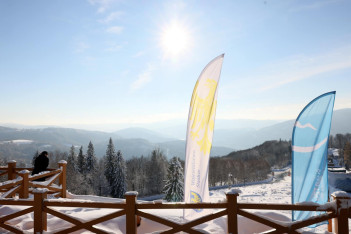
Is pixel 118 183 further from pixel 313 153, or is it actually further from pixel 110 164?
pixel 313 153

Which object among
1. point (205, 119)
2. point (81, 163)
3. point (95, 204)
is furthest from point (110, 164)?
A: point (95, 204)

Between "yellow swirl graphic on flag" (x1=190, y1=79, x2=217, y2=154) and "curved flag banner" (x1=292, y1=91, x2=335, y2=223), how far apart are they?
2938 mm

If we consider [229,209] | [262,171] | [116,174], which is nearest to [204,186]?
[229,209]

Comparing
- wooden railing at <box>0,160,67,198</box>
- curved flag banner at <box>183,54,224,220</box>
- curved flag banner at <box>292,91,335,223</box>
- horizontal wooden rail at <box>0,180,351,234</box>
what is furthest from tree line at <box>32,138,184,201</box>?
horizontal wooden rail at <box>0,180,351,234</box>

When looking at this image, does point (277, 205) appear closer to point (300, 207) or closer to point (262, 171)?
point (300, 207)

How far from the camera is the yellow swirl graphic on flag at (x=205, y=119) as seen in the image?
23.0ft

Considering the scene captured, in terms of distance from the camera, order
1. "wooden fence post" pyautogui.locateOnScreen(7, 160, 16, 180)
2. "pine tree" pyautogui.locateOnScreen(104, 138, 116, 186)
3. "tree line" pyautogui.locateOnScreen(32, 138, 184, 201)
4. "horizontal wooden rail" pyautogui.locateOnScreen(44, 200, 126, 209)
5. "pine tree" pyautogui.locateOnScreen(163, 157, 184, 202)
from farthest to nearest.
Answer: "pine tree" pyautogui.locateOnScreen(104, 138, 116, 186)
"tree line" pyautogui.locateOnScreen(32, 138, 184, 201)
"pine tree" pyautogui.locateOnScreen(163, 157, 184, 202)
"wooden fence post" pyautogui.locateOnScreen(7, 160, 16, 180)
"horizontal wooden rail" pyautogui.locateOnScreen(44, 200, 126, 209)

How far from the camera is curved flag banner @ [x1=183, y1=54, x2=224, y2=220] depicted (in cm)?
695

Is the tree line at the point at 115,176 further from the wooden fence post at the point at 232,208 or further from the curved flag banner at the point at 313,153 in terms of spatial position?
the wooden fence post at the point at 232,208

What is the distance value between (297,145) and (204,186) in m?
3.39

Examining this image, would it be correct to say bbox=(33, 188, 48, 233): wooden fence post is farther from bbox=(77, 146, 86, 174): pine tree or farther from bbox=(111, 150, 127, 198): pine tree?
bbox=(77, 146, 86, 174): pine tree

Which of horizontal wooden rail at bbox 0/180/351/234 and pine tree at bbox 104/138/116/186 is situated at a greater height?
horizontal wooden rail at bbox 0/180/351/234

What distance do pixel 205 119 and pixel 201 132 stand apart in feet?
1.46

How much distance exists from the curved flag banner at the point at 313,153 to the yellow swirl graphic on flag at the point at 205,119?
2.94 metres
